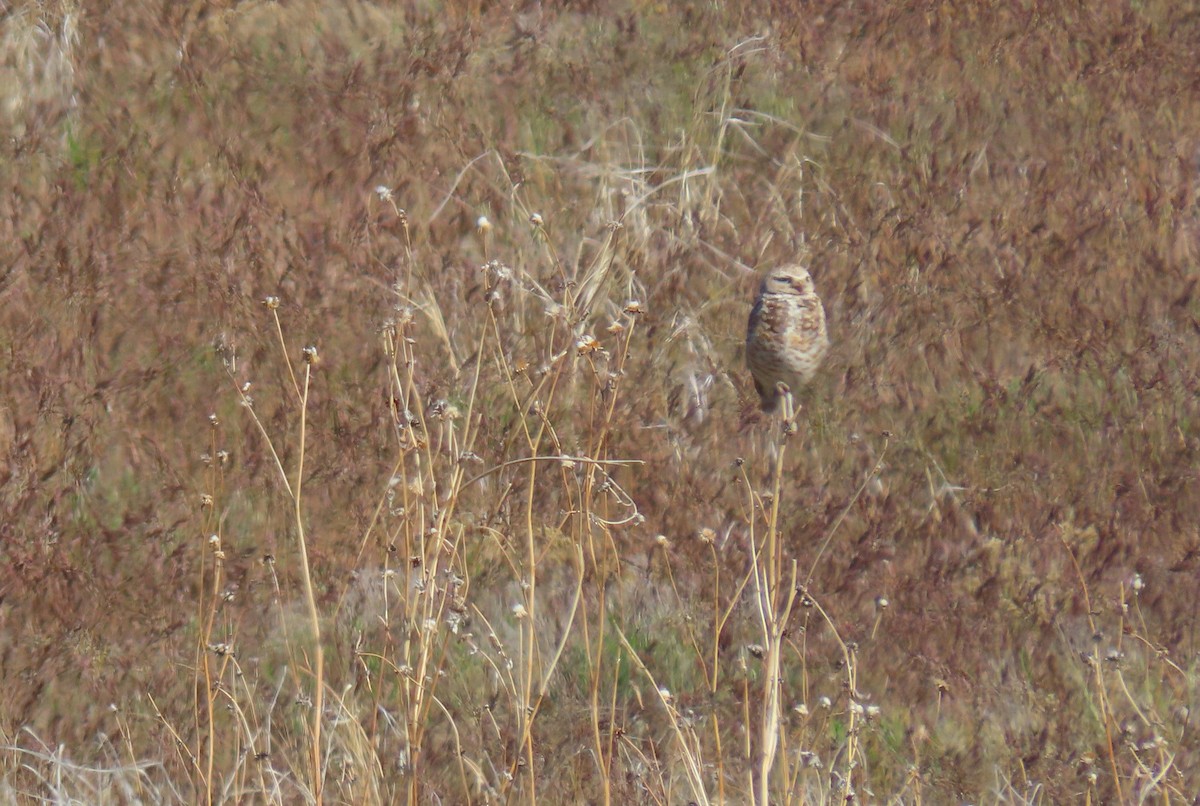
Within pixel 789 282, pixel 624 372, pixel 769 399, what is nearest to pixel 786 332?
pixel 789 282

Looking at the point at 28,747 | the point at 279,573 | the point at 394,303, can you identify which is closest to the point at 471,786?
the point at 279,573

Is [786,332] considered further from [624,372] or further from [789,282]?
[624,372]

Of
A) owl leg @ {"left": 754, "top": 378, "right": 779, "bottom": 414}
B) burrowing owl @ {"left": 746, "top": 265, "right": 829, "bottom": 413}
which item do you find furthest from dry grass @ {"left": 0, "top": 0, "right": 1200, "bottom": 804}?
burrowing owl @ {"left": 746, "top": 265, "right": 829, "bottom": 413}

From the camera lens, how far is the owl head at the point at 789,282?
115 inches

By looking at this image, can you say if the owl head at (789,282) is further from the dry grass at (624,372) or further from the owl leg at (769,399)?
the dry grass at (624,372)

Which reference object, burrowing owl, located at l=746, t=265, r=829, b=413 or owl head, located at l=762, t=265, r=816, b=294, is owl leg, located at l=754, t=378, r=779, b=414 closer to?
burrowing owl, located at l=746, t=265, r=829, b=413

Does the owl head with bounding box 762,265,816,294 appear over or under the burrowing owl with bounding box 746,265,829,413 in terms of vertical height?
over

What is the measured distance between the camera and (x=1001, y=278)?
3.58 meters

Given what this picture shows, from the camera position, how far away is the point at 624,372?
2936mm

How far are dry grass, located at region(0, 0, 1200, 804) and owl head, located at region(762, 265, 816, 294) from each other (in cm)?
36

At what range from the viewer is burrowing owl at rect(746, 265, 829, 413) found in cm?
282

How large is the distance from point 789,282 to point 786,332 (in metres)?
0.14

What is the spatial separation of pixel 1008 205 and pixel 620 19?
1245mm

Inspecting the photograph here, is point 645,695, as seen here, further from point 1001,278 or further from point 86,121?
point 86,121
